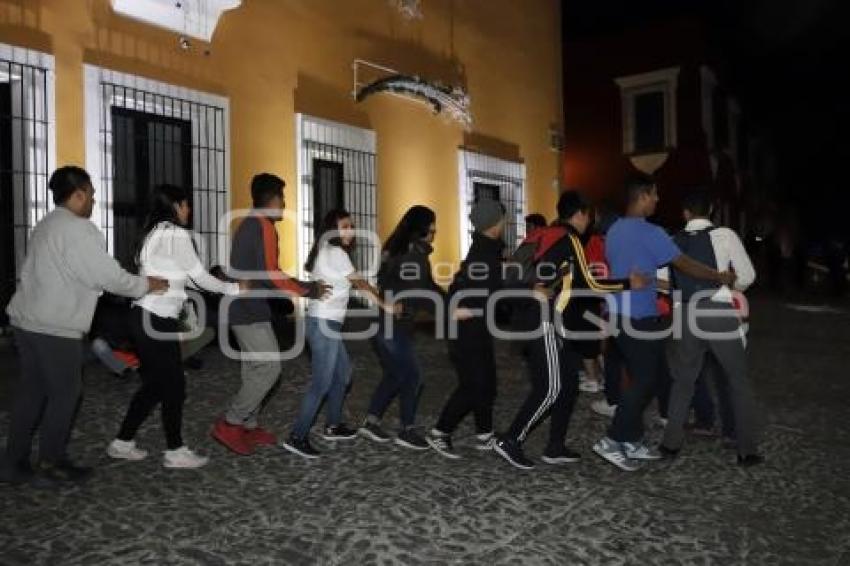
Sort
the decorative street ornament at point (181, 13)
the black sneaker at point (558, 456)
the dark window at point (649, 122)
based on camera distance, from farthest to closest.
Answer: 1. the dark window at point (649, 122)
2. the decorative street ornament at point (181, 13)
3. the black sneaker at point (558, 456)

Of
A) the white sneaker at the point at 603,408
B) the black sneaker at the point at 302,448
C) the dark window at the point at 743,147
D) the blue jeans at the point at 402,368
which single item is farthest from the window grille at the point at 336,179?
the dark window at the point at 743,147

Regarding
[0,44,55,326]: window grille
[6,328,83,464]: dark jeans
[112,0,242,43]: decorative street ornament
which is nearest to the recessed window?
[112,0,242,43]: decorative street ornament

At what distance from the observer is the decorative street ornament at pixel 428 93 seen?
10.7m

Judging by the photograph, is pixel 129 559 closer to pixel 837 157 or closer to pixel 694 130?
pixel 694 130

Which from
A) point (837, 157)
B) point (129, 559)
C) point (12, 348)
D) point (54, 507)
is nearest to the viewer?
point (129, 559)

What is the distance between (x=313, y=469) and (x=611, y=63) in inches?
749

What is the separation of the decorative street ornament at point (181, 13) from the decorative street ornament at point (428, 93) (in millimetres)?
2454

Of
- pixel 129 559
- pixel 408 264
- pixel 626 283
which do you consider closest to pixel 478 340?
pixel 408 264

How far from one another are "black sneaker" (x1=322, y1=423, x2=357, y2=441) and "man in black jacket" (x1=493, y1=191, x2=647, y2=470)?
101 cm

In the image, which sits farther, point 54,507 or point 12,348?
point 12,348

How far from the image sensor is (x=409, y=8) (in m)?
11.6

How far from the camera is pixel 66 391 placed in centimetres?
359

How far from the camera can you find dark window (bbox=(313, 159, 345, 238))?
10141 millimetres

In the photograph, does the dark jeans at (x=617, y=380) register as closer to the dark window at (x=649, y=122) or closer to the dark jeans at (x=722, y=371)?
the dark jeans at (x=722, y=371)
